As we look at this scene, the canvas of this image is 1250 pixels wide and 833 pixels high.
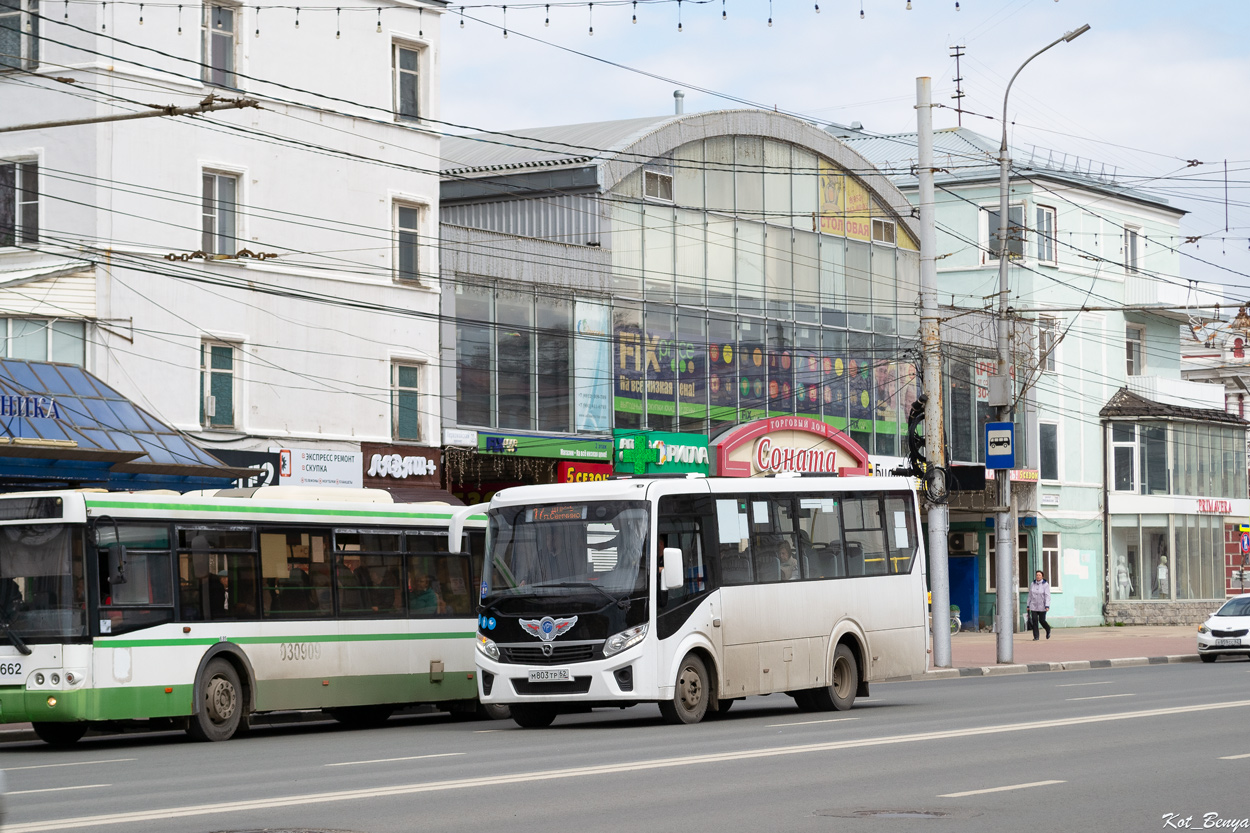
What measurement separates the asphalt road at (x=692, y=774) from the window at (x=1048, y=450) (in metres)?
35.5

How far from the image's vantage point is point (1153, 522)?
60031 millimetres

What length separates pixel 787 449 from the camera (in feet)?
148

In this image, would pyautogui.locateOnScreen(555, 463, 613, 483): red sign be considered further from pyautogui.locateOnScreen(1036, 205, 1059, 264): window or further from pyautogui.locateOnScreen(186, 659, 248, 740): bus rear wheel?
pyautogui.locateOnScreen(1036, 205, 1059, 264): window

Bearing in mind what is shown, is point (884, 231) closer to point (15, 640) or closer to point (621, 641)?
point (621, 641)

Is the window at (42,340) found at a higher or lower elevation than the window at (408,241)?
lower

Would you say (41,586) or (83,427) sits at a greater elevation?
(83,427)

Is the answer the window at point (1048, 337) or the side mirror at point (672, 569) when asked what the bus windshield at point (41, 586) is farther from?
the window at point (1048, 337)

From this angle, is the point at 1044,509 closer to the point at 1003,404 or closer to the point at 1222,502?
the point at 1222,502

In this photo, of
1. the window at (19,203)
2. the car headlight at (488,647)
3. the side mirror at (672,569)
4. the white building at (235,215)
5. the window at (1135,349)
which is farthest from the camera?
the window at (1135,349)

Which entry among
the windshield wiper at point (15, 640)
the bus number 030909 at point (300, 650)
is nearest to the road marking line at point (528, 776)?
the windshield wiper at point (15, 640)

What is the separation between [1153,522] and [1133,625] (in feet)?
11.5

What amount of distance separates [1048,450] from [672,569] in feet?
131

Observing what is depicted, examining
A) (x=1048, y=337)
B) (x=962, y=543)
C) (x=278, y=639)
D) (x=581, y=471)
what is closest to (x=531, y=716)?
(x=278, y=639)

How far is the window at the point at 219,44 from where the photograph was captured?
110 ft
